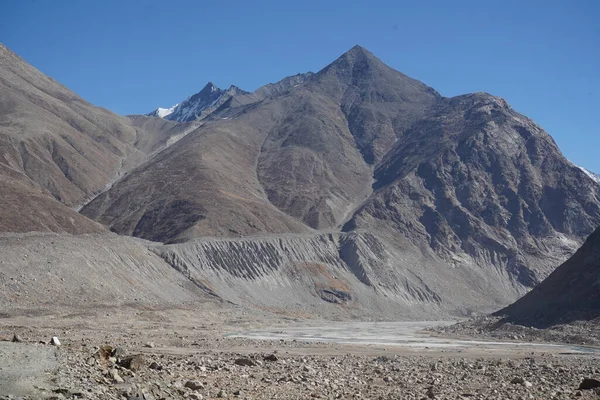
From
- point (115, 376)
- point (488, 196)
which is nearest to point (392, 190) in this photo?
point (488, 196)

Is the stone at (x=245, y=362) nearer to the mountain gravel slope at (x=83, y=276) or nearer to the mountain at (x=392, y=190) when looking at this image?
the mountain gravel slope at (x=83, y=276)

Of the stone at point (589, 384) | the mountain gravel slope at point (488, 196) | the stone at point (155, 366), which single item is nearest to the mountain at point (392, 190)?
the mountain gravel slope at point (488, 196)

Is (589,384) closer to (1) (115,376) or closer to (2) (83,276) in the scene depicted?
(1) (115,376)

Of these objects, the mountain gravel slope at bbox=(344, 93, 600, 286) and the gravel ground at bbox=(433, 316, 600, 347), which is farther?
the mountain gravel slope at bbox=(344, 93, 600, 286)

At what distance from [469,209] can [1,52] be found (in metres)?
139

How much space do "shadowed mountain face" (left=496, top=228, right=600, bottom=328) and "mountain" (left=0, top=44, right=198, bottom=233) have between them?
182 ft

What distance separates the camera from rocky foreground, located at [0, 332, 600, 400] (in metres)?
18.8

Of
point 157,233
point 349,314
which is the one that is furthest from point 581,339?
point 157,233

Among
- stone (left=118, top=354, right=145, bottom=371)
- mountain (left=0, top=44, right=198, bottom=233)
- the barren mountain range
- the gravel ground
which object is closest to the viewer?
stone (left=118, top=354, right=145, bottom=371)

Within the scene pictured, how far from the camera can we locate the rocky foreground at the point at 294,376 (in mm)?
18812

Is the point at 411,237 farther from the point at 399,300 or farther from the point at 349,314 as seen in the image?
the point at 349,314

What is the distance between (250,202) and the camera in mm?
128625

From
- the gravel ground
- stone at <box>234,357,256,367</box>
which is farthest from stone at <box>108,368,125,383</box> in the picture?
the gravel ground

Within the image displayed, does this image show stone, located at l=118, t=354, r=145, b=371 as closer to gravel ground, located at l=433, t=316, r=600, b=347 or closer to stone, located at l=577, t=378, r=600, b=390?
stone, located at l=577, t=378, r=600, b=390
